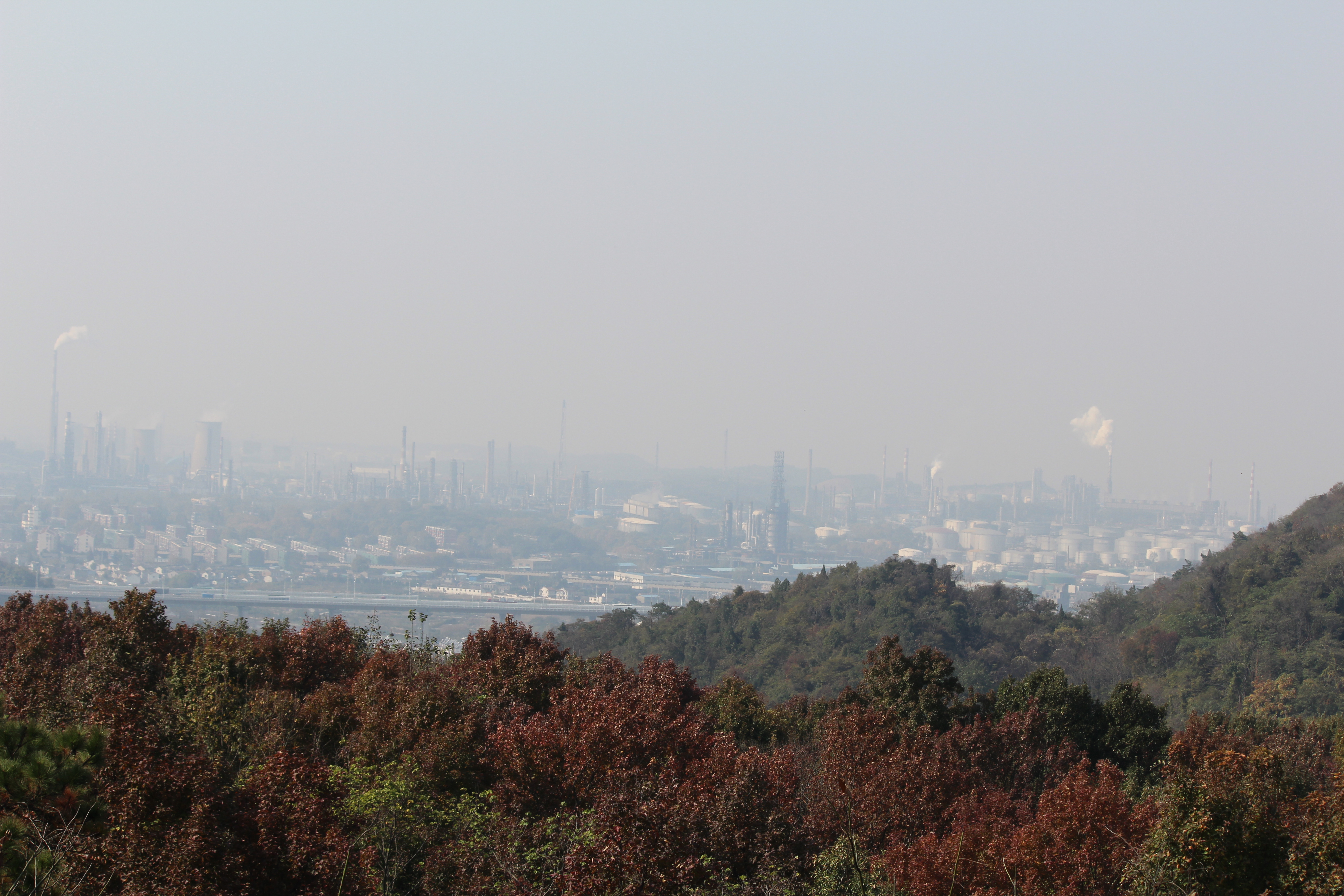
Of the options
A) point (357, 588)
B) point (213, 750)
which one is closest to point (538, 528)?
point (357, 588)

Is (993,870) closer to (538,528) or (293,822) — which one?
(293,822)

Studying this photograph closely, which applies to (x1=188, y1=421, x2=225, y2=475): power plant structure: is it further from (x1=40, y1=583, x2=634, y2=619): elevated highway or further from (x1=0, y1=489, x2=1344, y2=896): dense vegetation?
(x1=0, y1=489, x2=1344, y2=896): dense vegetation

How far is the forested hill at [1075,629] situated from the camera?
33.1m

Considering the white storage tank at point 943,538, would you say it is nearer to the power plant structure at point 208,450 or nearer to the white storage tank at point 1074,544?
the white storage tank at point 1074,544

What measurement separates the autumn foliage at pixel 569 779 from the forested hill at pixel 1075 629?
763 inches

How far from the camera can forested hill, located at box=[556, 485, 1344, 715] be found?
3306 centimetres

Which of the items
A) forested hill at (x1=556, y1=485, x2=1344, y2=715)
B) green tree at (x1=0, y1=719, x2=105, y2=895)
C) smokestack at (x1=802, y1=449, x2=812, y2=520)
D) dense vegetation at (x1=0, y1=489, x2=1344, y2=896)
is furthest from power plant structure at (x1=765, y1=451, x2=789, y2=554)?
green tree at (x1=0, y1=719, x2=105, y2=895)

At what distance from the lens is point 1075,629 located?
43.5 metres

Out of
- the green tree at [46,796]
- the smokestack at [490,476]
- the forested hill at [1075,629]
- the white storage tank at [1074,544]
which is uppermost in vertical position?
the smokestack at [490,476]

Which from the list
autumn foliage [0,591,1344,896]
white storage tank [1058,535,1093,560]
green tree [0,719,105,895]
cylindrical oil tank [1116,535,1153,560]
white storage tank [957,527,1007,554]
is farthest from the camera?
white storage tank [957,527,1007,554]

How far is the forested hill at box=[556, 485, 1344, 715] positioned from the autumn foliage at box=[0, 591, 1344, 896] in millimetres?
19369

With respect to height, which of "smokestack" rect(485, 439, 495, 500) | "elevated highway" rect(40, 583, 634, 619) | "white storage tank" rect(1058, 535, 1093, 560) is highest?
"smokestack" rect(485, 439, 495, 500)

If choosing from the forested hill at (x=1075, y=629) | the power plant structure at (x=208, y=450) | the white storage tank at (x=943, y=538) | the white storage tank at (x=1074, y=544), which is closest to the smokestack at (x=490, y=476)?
the power plant structure at (x=208, y=450)

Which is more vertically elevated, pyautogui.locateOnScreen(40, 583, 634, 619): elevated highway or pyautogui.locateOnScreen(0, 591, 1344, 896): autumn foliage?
pyautogui.locateOnScreen(0, 591, 1344, 896): autumn foliage
